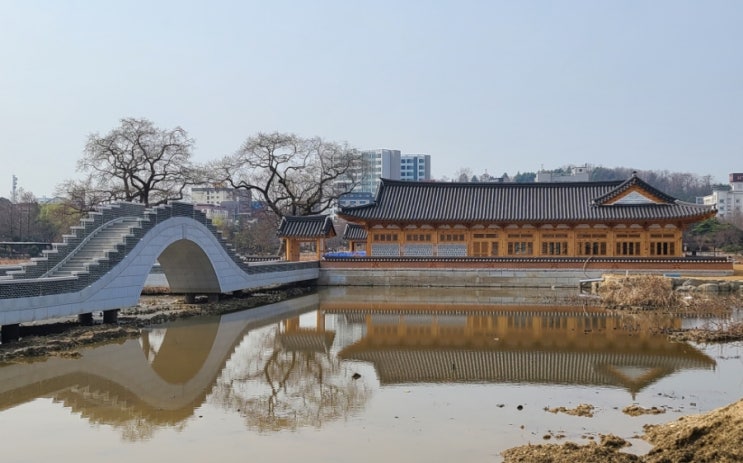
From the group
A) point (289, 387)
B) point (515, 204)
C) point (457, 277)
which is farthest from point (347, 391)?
point (515, 204)

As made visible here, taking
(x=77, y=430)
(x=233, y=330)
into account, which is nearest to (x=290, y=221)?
(x=233, y=330)

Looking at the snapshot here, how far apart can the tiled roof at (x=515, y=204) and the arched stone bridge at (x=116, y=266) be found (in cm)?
1671

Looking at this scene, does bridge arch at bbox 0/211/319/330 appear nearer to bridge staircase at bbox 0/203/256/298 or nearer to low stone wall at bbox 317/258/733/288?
bridge staircase at bbox 0/203/256/298

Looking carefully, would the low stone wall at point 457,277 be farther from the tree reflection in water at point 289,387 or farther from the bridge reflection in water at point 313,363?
the tree reflection in water at point 289,387

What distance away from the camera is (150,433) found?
1054 cm

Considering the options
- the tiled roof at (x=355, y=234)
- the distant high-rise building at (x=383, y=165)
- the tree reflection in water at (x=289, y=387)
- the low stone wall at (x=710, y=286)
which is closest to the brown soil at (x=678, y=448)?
the tree reflection in water at (x=289, y=387)

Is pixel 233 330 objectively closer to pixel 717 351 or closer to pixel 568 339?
pixel 568 339

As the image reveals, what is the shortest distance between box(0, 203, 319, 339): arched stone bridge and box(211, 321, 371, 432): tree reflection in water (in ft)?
13.9

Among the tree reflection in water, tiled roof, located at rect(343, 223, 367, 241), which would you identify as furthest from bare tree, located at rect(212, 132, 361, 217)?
the tree reflection in water

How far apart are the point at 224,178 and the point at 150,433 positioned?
4121 cm

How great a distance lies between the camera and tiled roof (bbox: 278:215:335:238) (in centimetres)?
4022

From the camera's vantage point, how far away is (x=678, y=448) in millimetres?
8602

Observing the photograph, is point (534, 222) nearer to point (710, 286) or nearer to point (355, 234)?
point (710, 286)

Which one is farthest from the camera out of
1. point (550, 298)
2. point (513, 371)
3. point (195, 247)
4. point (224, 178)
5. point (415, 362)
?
point (224, 178)
